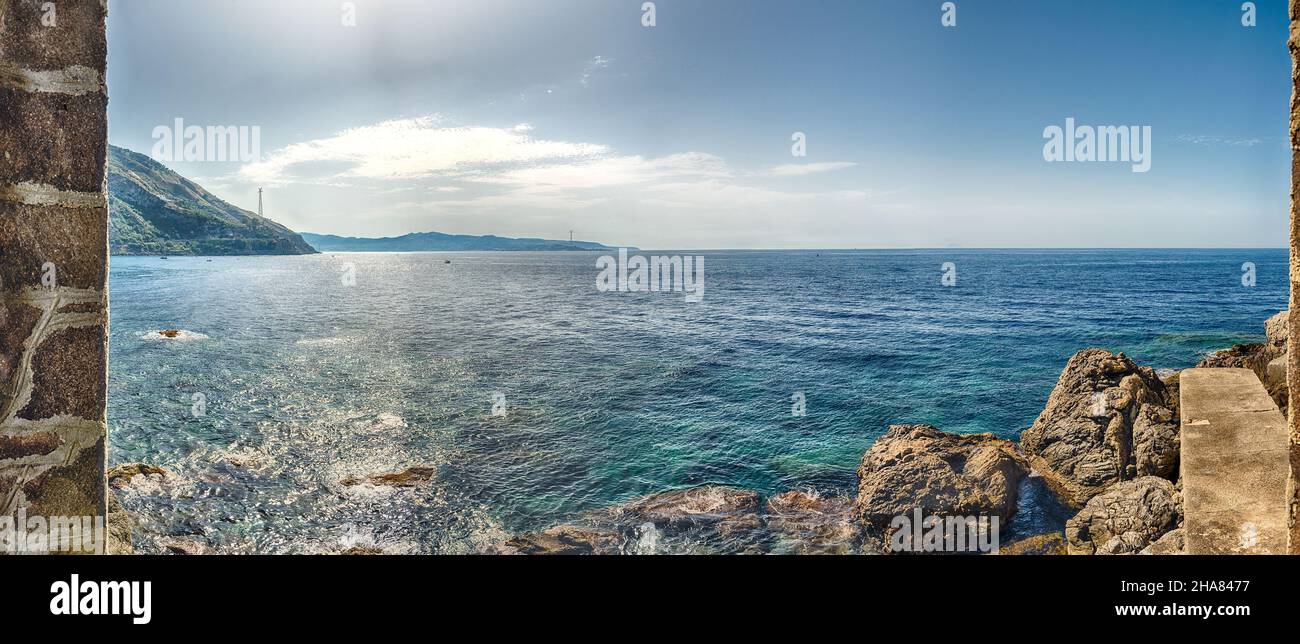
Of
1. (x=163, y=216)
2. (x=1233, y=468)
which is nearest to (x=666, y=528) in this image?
(x=1233, y=468)

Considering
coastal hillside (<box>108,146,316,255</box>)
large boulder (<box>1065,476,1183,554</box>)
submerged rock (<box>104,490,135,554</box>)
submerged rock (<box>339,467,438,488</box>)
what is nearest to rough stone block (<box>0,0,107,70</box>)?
submerged rock (<box>104,490,135,554</box>)

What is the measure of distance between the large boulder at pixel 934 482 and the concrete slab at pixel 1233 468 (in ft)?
13.3

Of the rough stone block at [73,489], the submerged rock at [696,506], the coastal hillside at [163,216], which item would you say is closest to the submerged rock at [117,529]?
the rough stone block at [73,489]

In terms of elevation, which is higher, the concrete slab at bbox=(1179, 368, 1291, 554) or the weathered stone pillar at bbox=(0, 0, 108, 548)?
the weathered stone pillar at bbox=(0, 0, 108, 548)

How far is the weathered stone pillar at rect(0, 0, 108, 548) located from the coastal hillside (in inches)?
5263

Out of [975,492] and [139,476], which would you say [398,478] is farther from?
[975,492]

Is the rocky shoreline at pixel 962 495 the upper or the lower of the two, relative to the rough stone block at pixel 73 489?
lower

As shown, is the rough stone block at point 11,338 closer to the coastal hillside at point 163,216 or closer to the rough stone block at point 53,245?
the rough stone block at point 53,245

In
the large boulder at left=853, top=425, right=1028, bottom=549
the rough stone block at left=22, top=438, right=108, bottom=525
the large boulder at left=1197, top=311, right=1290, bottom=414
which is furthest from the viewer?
the large boulder at left=853, top=425, right=1028, bottom=549

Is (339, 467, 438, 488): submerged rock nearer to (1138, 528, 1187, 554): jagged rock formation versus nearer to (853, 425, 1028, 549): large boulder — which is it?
(853, 425, 1028, 549): large boulder

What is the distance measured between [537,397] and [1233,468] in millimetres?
21256

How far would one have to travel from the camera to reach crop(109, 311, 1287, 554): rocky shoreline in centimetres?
1095

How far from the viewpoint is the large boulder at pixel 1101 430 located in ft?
40.8

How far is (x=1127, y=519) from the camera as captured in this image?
33.0ft
